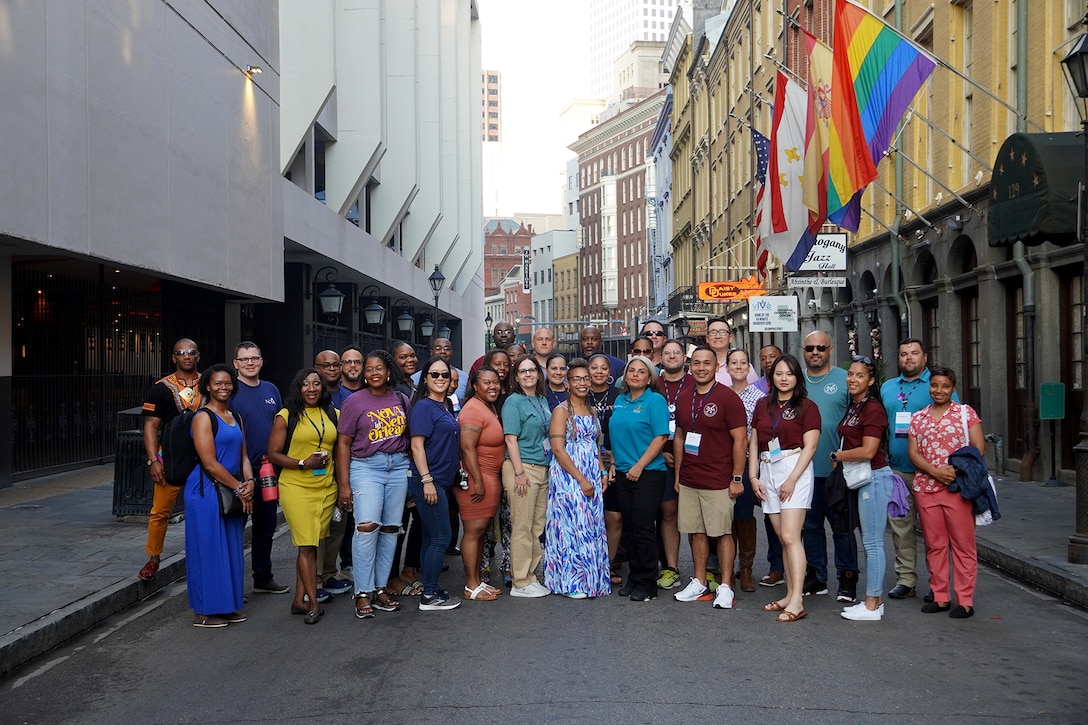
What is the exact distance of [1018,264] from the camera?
1655 centimetres

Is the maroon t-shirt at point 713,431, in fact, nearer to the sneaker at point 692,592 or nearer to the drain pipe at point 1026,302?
the sneaker at point 692,592

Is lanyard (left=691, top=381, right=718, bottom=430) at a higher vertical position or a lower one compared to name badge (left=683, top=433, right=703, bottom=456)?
higher

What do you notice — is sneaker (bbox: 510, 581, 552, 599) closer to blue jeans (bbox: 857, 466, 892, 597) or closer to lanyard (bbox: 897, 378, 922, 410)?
blue jeans (bbox: 857, 466, 892, 597)

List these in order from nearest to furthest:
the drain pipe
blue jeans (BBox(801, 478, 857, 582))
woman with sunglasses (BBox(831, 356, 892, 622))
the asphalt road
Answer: the asphalt road
woman with sunglasses (BBox(831, 356, 892, 622))
blue jeans (BBox(801, 478, 857, 582))
the drain pipe

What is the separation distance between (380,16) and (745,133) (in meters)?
15.4

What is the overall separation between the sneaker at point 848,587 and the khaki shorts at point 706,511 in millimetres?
866

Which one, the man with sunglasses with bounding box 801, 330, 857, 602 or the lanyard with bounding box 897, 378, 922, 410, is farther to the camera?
the lanyard with bounding box 897, 378, 922, 410

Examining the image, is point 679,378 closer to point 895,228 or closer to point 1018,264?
point 1018,264

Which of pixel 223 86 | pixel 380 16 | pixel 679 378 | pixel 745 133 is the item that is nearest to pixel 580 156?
pixel 745 133

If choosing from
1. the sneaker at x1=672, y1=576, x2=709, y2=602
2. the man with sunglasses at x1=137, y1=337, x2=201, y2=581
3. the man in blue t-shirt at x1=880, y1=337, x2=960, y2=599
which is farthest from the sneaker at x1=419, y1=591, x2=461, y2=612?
the man in blue t-shirt at x1=880, y1=337, x2=960, y2=599

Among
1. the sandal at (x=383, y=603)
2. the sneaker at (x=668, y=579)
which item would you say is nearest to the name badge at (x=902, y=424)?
the sneaker at (x=668, y=579)

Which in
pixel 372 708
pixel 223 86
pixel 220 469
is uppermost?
pixel 223 86

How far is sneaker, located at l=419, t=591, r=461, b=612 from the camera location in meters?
8.05

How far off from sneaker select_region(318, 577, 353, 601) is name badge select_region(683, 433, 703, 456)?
Answer: 2.78 metres
